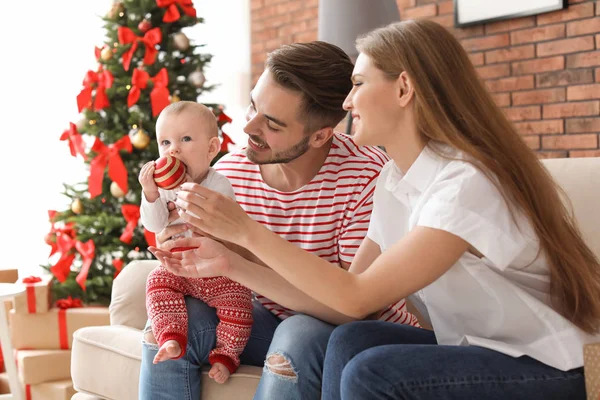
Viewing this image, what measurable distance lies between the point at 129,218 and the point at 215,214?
5.54 feet

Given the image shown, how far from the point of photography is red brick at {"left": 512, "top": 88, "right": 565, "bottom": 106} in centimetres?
344

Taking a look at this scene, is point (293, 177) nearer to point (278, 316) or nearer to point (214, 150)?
point (214, 150)

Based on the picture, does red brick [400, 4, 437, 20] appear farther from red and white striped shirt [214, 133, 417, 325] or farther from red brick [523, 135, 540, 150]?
red and white striped shirt [214, 133, 417, 325]

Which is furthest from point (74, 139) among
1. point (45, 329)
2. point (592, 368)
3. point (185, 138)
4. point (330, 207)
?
point (592, 368)

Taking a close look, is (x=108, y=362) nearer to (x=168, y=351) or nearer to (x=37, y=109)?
(x=168, y=351)

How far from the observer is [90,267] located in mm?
3137

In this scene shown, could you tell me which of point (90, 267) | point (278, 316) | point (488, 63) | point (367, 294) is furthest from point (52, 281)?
point (488, 63)

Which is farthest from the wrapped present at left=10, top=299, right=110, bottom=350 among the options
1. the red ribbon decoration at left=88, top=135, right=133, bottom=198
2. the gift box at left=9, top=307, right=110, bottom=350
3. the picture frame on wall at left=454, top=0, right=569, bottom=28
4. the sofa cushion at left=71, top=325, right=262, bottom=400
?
the picture frame on wall at left=454, top=0, right=569, bottom=28

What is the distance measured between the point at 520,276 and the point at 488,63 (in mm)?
2493

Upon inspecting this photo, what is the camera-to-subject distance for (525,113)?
3.60 meters

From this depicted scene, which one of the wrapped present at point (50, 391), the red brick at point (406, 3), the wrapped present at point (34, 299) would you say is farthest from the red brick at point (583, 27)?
the wrapped present at point (50, 391)

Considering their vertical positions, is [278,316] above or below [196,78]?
below

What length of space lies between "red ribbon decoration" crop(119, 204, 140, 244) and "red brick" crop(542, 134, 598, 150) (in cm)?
197

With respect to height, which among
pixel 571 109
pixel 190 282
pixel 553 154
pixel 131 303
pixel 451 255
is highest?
pixel 571 109
